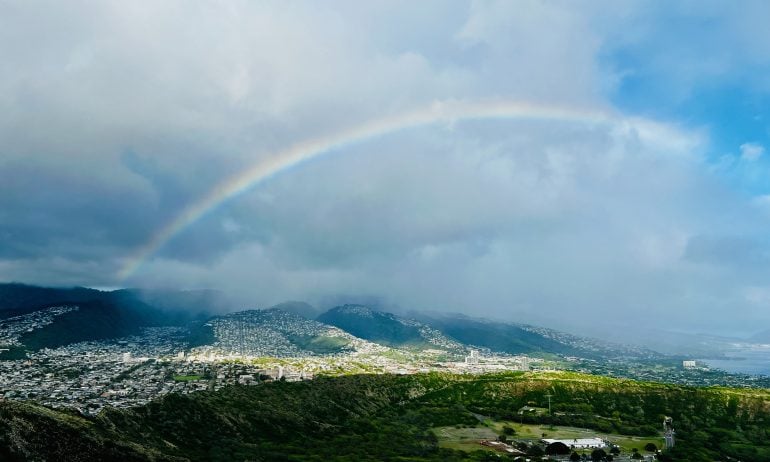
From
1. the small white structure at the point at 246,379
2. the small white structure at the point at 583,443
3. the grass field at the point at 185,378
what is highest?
the small white structure at the point at 583,443

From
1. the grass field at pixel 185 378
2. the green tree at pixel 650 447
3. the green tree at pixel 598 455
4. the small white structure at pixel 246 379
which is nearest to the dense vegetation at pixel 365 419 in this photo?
the green tree at pixel 650 447

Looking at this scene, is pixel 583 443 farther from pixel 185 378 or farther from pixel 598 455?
pixel 185 378

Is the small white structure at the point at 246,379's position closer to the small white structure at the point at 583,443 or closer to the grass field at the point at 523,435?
the grass field at the point at 523,435

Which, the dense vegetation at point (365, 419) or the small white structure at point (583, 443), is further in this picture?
the small white structure at point (583, 443)

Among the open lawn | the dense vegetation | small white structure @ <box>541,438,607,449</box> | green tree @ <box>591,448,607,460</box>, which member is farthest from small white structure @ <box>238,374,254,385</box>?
green tree @ <box>591,448,607,460</box>

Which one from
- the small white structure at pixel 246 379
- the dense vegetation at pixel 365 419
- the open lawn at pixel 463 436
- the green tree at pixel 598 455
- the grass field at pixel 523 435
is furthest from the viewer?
the small white structure at pixel 246 379

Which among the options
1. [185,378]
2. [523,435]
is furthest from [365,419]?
[185,378]
